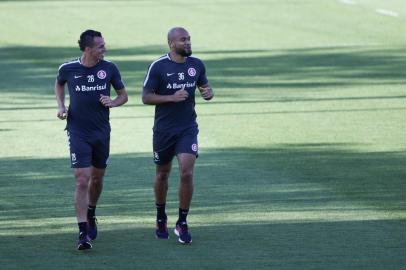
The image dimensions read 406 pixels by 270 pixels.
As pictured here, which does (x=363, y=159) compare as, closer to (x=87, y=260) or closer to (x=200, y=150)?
(x=200, y=150)

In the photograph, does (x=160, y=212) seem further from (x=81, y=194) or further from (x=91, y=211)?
(x=81, y=194)

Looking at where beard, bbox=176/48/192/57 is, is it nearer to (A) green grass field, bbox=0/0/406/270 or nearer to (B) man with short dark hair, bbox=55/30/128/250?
(B) man with short dark hair, bbox=55/30/128/250

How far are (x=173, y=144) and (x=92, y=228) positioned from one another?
3.72 ft

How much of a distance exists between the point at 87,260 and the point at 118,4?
92.4 ft

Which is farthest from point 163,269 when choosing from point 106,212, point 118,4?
point 118,4

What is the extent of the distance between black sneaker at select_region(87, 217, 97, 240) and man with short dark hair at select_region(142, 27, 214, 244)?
62cm

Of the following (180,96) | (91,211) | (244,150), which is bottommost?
(244,150)

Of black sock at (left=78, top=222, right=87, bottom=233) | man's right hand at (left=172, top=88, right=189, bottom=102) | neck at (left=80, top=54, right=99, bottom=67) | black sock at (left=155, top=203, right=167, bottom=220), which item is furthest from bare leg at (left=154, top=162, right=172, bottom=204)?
neck at (left=80, top=54, right=99, bottom=67)

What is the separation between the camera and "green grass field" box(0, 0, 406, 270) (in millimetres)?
11805

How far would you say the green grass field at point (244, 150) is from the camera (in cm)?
1180

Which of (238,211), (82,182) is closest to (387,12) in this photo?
(238,211)

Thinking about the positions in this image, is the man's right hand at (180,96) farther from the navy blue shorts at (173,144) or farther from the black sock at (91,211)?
the black sock at (91,211)

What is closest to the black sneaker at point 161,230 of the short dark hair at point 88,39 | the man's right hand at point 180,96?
the man's right hand at point 180,96

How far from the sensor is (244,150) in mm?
17641
